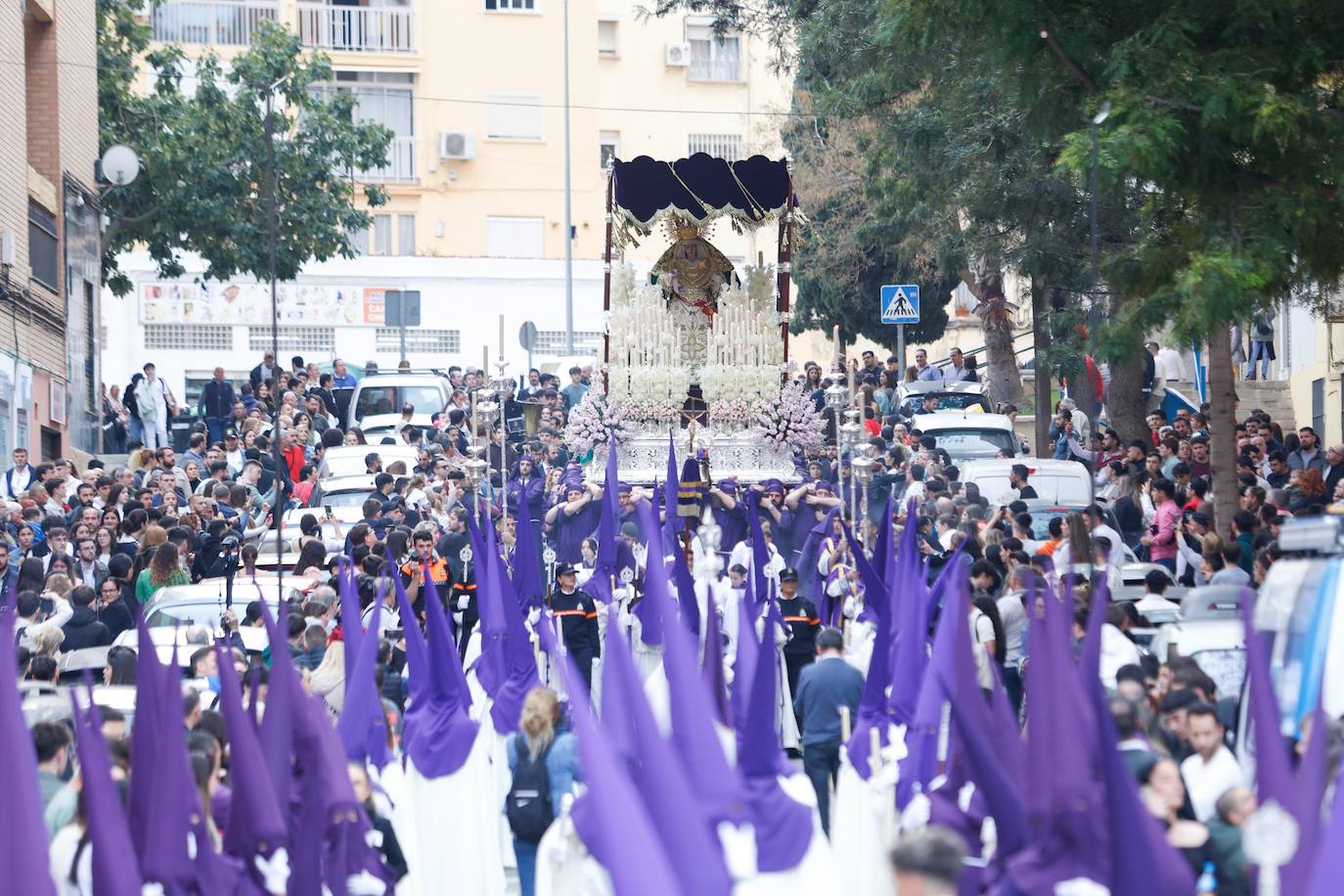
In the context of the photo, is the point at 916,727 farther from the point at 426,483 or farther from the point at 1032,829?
the point at 426,483

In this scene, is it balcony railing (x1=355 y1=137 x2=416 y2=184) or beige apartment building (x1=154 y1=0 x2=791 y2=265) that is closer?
beige apartment building (x1=154 y1=0 x2=791 y2=265)

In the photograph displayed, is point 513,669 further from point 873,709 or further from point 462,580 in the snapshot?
point 462,580

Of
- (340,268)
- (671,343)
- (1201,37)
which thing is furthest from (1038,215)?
(340,268)

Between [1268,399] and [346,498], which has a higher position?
[1268,399]

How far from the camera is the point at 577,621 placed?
55.5ft

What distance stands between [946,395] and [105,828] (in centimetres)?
2405

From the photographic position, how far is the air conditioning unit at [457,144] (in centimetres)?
5025

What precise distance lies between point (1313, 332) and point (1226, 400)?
13.2m

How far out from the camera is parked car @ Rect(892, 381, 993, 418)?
1203 inches

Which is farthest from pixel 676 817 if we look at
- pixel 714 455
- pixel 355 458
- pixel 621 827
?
pixel 355 458

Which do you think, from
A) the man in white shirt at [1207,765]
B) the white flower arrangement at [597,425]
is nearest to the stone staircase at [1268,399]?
the white flower arrangement at [597,425]

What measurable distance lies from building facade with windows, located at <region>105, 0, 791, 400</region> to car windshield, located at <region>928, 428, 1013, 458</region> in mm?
21744

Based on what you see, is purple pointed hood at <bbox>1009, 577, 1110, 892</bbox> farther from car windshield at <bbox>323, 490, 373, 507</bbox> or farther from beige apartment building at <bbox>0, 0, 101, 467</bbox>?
beige apartment building at <bbox>0, 0, 101, 467</bbox>

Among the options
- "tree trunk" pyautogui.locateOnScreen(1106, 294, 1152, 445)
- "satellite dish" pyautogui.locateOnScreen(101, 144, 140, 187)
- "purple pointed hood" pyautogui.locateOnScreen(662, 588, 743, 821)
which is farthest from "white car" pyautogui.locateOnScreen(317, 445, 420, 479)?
"purple pointed hood" pyautogui.locateOnScreen(662, 588, 743, 821)
